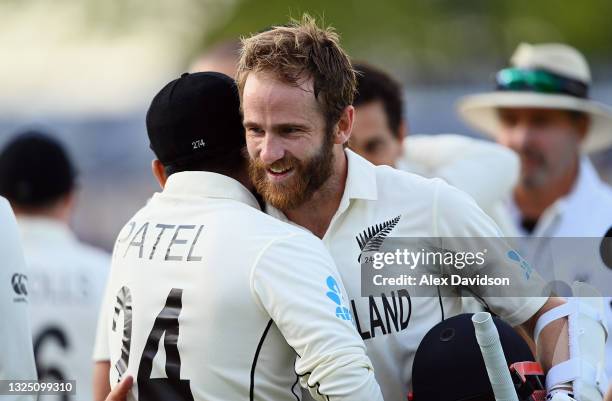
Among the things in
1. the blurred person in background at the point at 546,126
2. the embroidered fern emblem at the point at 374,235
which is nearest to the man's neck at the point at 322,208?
the embroidered fern emblem at the point at 374,235

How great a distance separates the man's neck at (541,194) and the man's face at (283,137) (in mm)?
3338

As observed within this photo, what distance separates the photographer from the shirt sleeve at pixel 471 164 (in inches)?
202

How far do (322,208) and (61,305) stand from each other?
2478 millimetres

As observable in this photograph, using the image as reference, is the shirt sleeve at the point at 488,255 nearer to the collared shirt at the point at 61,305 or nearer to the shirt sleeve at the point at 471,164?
the shirt sleeve at the point at 471,164

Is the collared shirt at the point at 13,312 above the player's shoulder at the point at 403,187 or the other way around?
the other way around

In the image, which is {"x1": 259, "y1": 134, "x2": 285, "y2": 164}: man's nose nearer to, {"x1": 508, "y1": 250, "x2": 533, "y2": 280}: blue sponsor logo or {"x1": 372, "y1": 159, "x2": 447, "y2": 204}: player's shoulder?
{"x1": 372, "y1": 159, "x2": 447, "y2": 204}: player's shoulder

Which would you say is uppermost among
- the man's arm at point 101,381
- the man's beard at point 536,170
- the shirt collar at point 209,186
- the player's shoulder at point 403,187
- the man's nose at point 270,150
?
the man's nose at point 270,150

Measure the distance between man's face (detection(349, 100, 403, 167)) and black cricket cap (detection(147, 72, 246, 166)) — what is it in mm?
1615

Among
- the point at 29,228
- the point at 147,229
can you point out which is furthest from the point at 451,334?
the point at 29,228

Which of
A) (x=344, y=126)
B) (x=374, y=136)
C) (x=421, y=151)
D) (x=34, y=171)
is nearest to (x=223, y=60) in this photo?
(x=374, y=136)

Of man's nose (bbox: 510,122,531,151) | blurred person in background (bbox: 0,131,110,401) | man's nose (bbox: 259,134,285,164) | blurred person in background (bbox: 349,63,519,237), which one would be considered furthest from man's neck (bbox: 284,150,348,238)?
man's nose (bbox: 510,122,531,151)

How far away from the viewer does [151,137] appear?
333 cm

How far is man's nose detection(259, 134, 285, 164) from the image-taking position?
3165mm

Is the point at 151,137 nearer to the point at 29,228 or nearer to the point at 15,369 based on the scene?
the point at 15,369
